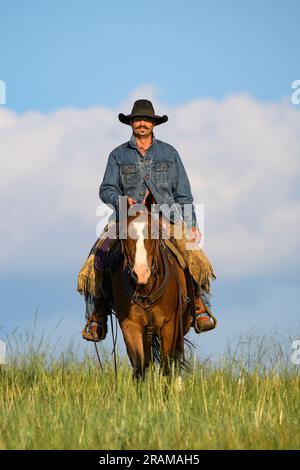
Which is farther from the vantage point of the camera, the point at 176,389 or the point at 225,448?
the point at 176,389

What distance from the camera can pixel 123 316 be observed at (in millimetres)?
10734

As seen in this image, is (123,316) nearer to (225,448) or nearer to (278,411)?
(278,411)

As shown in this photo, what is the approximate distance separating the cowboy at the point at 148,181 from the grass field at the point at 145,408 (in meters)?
0.69

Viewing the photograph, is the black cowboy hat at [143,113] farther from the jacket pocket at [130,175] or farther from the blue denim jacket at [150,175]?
the jacket pocket at [130,175]

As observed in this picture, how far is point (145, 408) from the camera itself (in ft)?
28.9

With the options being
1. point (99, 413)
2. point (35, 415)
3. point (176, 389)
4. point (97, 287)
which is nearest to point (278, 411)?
point (176, 389)

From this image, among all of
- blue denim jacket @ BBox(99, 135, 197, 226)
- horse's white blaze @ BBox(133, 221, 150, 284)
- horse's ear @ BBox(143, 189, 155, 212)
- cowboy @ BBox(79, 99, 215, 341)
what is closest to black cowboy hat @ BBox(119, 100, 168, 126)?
cowboy @ BBox(79, 99, 215, 341)

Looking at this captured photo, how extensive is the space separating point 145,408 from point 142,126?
424cm

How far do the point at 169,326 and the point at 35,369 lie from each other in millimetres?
2102

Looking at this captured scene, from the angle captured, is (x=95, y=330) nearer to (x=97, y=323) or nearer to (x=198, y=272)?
(x=97, y=323)

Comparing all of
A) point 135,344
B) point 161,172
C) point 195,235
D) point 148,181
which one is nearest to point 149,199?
point 148,181

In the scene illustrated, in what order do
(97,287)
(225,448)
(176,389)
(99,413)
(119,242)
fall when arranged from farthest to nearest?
(97,287), (119,242), (176,389), (99,413), (225,448)

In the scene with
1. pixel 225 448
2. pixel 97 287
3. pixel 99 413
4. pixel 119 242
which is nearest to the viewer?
pixel 225 448

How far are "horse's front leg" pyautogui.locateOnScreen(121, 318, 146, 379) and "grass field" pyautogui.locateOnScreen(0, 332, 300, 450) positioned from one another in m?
0.21
